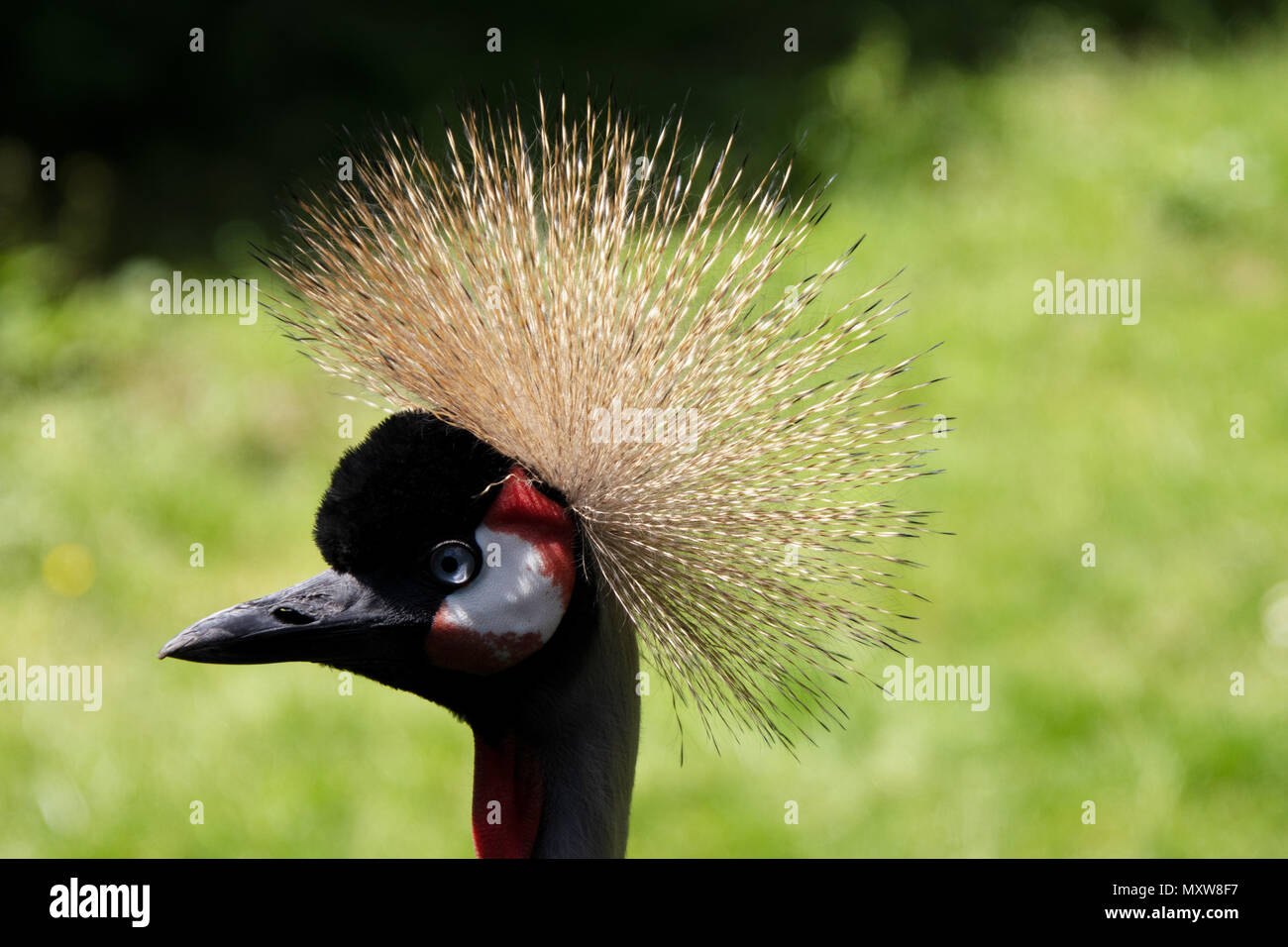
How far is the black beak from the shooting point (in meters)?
1.07

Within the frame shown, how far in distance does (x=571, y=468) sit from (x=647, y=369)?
100mm

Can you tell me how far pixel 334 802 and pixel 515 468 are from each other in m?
1.34

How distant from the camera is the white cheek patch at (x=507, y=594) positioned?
1.09 metres

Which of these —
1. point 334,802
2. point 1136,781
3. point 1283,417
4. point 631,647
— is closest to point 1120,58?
point 1283,417
